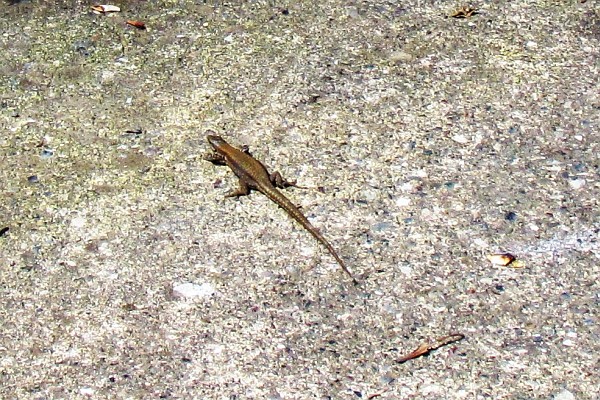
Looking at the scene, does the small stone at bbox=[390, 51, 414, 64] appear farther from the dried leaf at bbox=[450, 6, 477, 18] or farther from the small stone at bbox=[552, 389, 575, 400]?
the small stone at bbox=[552, 389, 575, 400]

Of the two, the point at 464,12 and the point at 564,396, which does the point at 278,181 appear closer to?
the point at 564,396

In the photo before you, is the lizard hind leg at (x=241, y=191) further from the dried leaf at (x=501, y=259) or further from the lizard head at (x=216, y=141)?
the dried leaf at (x=501, y=259)

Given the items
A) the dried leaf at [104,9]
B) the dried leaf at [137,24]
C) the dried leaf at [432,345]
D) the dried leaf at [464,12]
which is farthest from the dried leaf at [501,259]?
the dried leaf at [104,9]

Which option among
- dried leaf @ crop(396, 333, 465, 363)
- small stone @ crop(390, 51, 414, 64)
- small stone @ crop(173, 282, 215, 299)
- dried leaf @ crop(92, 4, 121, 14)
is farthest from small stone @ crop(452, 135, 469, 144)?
dried leaf @ crop(92, 4, 121, 14)

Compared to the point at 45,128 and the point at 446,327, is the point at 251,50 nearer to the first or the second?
the point at 45,128

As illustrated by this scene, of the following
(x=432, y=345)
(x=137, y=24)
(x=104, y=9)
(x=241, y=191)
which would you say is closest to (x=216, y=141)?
(x=241, y=191)

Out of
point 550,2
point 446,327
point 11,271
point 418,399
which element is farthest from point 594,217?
point 11,271
